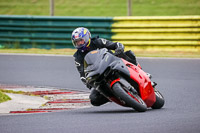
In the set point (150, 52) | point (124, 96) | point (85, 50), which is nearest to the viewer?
point (124, 96)

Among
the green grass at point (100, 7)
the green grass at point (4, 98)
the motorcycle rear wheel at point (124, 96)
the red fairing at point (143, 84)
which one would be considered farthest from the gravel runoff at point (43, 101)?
the green grass at point (100, 7)

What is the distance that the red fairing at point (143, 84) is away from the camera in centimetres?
830

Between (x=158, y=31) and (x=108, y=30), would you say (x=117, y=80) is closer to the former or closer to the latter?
(x=158, y=31)

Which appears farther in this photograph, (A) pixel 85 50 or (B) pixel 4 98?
(B) pixel 4 98

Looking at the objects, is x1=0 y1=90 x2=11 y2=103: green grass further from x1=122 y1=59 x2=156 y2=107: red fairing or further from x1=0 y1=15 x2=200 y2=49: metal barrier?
x1=0 y1=15 x2=200 y2=49: metal barrier

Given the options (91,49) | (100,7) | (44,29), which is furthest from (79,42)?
(100,7)

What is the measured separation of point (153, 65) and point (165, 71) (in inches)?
42.0

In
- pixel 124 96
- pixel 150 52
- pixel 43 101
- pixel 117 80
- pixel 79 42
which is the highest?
pixel 79 42

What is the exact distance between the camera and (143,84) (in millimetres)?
8344

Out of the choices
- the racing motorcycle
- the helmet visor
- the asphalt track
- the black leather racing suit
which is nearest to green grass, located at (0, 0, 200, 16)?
the asphalt track

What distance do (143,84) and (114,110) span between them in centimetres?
90

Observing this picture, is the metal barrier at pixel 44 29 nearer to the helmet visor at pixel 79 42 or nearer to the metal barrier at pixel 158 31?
the metal barrier at pixel 158 31

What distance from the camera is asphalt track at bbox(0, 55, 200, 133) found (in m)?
6.95

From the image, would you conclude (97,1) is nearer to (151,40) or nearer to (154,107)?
(151,40)
